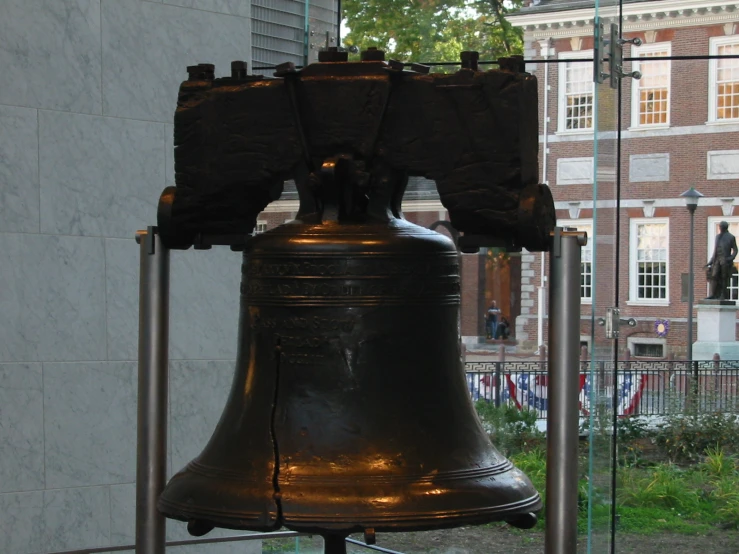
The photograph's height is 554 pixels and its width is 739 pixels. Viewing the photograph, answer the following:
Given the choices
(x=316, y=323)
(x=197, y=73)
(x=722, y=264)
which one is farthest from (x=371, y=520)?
(x=722, y=264)

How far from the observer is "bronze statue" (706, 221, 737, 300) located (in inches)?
243

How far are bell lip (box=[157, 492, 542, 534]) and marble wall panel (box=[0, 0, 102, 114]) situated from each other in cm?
244

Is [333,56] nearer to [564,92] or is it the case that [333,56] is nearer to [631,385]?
[564,92]

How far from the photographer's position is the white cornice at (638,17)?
5668 millimetres

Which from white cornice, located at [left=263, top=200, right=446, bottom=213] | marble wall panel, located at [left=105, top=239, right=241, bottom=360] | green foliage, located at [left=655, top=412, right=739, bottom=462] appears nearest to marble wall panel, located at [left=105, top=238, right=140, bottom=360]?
marble wall panel, located at [left=105, top=239, right=241, bottom=360]

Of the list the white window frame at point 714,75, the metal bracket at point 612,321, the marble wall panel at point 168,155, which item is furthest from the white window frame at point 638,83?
the marble wall panel at point 168,155

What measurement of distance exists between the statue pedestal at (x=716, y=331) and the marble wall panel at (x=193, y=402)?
2.65 m

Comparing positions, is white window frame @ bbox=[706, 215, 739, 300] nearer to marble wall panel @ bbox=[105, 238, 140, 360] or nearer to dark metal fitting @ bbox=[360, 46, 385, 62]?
marble wall panel @ bbox=[105, 238, 140, 360]

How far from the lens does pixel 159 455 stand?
2.55 metres

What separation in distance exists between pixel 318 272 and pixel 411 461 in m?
0.37

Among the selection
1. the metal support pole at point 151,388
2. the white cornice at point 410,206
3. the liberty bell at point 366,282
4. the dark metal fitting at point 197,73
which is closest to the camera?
the liberty bell at point 366,282

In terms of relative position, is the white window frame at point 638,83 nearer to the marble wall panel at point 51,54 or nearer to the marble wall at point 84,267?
the marble wall at point 84,267

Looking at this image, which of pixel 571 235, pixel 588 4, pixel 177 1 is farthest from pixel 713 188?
pixel 571 235

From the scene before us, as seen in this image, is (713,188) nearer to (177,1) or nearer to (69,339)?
(177,1)
